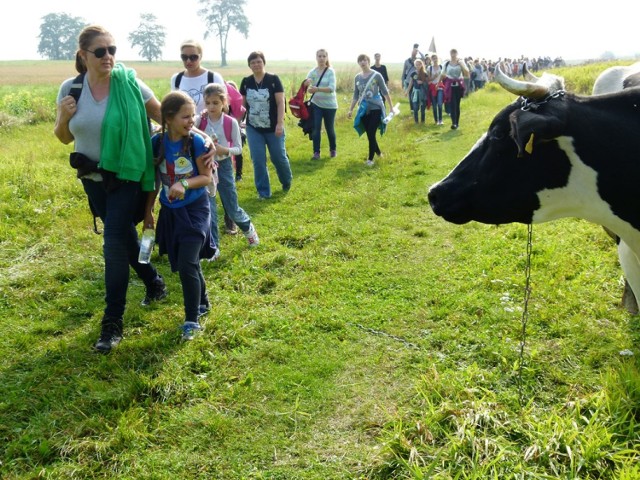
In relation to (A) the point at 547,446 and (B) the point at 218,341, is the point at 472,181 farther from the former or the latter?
(B) the point at 218,341

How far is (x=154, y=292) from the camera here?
4648 mm

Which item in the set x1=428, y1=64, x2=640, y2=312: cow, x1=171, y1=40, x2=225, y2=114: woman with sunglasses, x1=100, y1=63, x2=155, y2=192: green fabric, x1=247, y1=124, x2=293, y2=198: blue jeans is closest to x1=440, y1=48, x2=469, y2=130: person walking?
x1=247, y1=124, x2=293, y2=198: blue jeans

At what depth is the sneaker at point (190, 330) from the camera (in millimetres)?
3918

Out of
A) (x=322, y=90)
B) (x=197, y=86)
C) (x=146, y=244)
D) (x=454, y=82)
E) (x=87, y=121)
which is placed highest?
(x=454, y=82)

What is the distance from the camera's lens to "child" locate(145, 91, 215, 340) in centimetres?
391

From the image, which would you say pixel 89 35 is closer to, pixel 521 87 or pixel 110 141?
pixel 110 141

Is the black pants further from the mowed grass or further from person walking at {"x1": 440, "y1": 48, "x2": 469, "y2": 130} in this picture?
person walking at {"x1": 440, "y1": 48, "x2": 469, "y2": 130}

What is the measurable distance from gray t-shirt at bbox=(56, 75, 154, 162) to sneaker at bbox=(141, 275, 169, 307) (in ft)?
4.22

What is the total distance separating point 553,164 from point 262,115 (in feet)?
17.7

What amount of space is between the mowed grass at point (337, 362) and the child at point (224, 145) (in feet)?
1.13

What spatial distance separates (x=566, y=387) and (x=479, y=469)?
105cm

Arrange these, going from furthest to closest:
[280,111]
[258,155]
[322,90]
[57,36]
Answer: [57,36] < [322,90] < [258,155] < [280,111]

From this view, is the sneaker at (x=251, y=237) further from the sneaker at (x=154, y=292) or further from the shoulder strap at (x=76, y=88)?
the shoulder strap at (x=76, y=88)

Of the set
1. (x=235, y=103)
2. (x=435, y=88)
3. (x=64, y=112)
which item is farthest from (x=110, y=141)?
(x=435, y=88)
